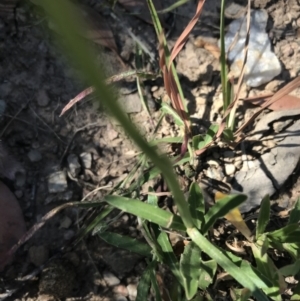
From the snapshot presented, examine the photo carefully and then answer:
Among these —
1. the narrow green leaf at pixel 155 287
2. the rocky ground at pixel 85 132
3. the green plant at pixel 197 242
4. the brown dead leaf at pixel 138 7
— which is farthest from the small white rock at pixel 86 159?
the brown dead leaf at pixel 138 7

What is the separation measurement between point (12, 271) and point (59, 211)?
0.89 feet

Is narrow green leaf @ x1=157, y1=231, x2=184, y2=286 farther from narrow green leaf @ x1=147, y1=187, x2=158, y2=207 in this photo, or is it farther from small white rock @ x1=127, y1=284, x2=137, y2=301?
small white rock @ x1=127, y1=284, x2=137, y2=301

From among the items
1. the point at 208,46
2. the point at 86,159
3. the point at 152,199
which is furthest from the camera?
the point at 208,46

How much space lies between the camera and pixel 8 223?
1610 mm

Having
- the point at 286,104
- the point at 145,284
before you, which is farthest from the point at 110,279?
the point at 286,104

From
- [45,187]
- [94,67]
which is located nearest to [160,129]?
[45,187]

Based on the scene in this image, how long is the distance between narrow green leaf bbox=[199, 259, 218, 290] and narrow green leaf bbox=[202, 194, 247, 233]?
0.12 meters

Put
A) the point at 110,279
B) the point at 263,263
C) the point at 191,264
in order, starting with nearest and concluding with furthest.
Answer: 1. the point at 191,264
2. the point at 263,263
3. the point at 110,279

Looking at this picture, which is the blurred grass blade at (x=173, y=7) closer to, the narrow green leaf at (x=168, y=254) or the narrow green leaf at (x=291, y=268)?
the narrow green leaf at (x=168, y=254)

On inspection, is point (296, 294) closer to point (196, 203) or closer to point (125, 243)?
point (196, 203)

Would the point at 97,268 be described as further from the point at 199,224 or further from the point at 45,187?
the point at 199,224

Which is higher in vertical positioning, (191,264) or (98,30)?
(98,30)

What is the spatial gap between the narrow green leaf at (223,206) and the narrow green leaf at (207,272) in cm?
12

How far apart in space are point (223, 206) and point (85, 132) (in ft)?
2.52
